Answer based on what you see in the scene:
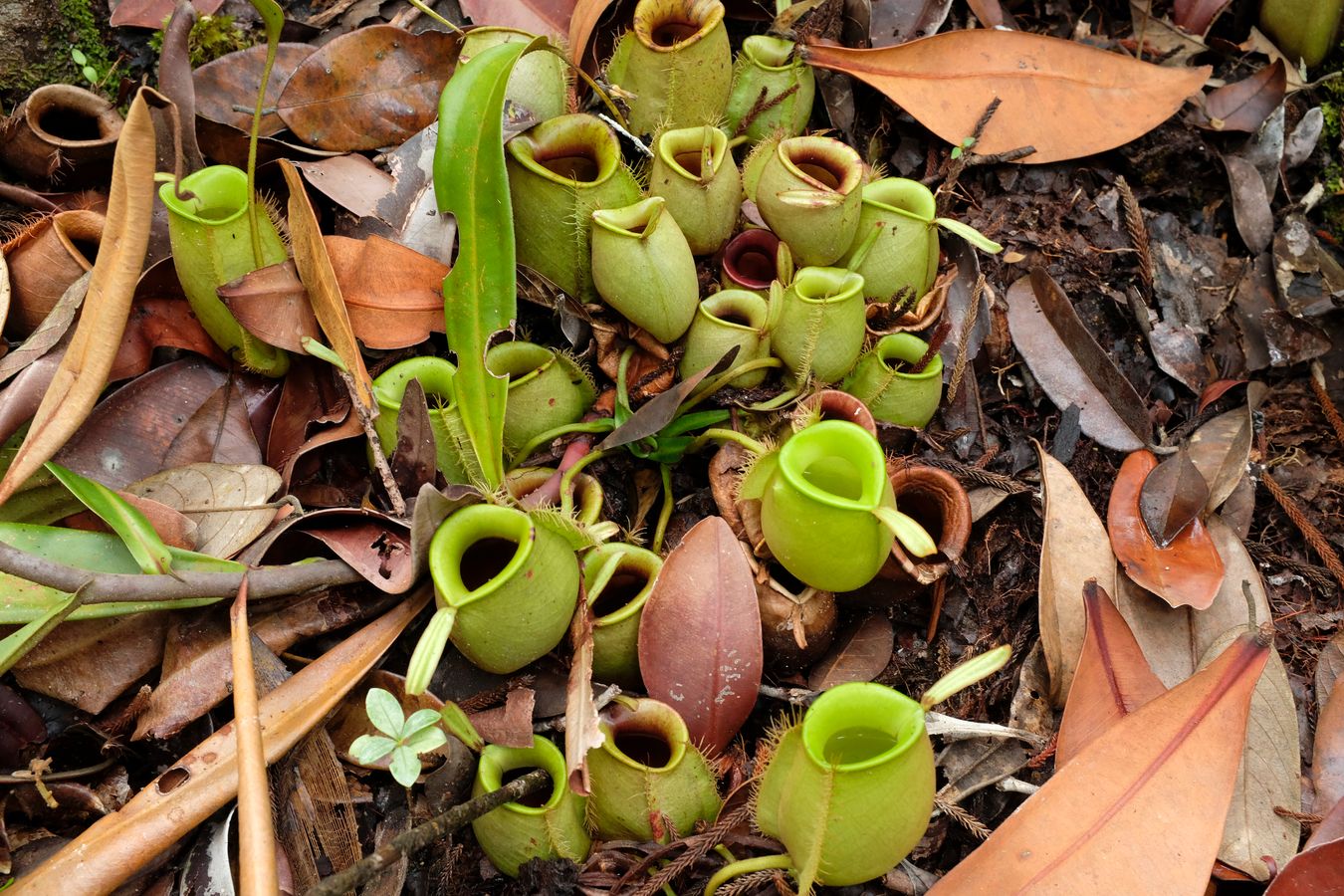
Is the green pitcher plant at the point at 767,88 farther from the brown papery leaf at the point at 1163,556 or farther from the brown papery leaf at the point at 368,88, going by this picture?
the brown papery leaf at the point at 1163,556

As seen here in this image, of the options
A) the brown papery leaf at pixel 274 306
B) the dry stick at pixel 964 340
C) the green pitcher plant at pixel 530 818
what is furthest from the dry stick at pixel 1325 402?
the brown papery leaf at pixel 274 306

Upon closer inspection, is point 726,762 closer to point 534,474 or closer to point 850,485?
point 850,485

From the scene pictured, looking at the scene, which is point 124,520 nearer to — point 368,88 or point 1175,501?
point 368,88

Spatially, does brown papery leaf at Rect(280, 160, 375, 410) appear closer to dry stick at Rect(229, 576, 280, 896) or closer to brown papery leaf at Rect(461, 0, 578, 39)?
dry stick at Rect(229, 576, 280, 896)

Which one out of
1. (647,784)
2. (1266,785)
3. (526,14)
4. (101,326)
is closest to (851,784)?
(647,784)

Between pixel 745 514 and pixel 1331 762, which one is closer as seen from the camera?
pixel 1331 762

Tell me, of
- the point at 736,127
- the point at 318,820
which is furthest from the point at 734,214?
the point at 318,820

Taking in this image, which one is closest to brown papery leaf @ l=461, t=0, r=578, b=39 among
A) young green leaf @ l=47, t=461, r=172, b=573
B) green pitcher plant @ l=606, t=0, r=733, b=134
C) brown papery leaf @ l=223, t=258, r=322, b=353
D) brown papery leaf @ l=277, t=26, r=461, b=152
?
brown papery leaf @ l=277, t=26, r=461, b=152
